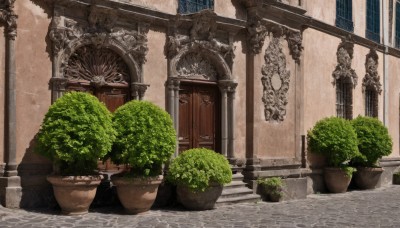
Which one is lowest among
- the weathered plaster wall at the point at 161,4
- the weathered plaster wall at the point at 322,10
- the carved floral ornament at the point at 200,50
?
the carved floral ornament at the point at 200,50

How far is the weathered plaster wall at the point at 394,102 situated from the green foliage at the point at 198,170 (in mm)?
10951

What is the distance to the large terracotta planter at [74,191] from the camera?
888cm

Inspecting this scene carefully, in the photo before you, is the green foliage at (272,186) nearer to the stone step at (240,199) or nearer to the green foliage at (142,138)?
the stone step at (240,199)

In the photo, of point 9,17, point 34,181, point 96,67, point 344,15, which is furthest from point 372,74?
point 9,17

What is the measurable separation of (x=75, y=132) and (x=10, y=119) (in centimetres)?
127

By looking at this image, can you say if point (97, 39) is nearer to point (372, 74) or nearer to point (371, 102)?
point (372, 74)

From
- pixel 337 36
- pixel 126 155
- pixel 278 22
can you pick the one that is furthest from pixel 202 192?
pixel 337 36

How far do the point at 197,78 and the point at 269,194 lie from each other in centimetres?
323

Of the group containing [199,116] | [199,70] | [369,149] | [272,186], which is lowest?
[272,186]

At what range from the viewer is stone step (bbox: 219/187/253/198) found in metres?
11.3

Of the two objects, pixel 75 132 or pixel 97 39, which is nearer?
pixel 75 132

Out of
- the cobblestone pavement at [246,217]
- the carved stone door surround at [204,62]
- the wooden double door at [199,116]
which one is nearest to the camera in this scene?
the cobblestone pavement at [246,217]

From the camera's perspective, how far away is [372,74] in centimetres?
1792

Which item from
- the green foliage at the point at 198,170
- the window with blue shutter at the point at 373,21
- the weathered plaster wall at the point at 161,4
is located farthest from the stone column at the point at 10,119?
the window with blue shutter at the point at 373,21
